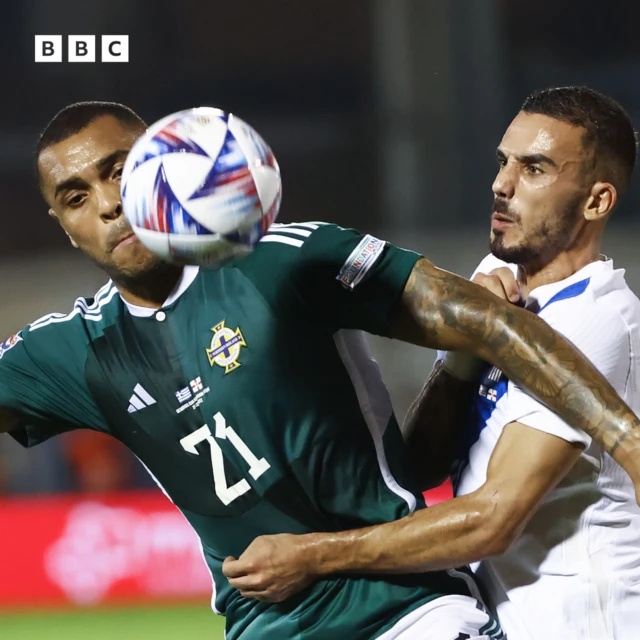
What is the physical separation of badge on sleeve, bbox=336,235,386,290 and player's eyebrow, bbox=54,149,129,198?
555mm

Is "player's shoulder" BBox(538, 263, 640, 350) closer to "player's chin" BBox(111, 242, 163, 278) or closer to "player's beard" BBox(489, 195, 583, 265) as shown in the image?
A: "player's beard" BBox(489, 195, 583, 265)

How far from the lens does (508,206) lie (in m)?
2.36

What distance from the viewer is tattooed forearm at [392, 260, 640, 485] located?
76.5 inches

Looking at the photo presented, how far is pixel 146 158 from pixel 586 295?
98cm

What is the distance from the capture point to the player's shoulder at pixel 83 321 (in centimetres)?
232

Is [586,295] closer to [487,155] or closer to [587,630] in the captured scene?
[587,630]

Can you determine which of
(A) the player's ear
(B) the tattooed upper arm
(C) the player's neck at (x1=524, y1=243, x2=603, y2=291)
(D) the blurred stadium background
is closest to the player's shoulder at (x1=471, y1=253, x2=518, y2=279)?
(C) the player's neck at (x1=524, y1=243, x2=603, y2=291)

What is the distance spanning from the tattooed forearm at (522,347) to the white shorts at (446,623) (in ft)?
1.56

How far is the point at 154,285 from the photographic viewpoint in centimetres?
221

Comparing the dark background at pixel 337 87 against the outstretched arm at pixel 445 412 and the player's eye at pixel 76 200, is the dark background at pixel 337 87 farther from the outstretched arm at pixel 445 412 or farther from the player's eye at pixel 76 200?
the player's eye at pixel 76 200

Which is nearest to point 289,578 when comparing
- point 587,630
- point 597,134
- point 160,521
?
point 587,630

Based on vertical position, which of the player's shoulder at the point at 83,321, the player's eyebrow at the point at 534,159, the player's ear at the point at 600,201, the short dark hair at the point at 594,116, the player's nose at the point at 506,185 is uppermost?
the short dark hair at the point at 594,116

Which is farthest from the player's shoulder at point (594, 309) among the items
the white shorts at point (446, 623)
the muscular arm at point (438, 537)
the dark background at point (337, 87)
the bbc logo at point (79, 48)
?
the bbc logo at point (79, 48)

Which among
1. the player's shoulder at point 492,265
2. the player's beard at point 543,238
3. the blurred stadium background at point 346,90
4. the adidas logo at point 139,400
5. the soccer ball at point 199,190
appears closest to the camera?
the soccer ball at point 199,190
